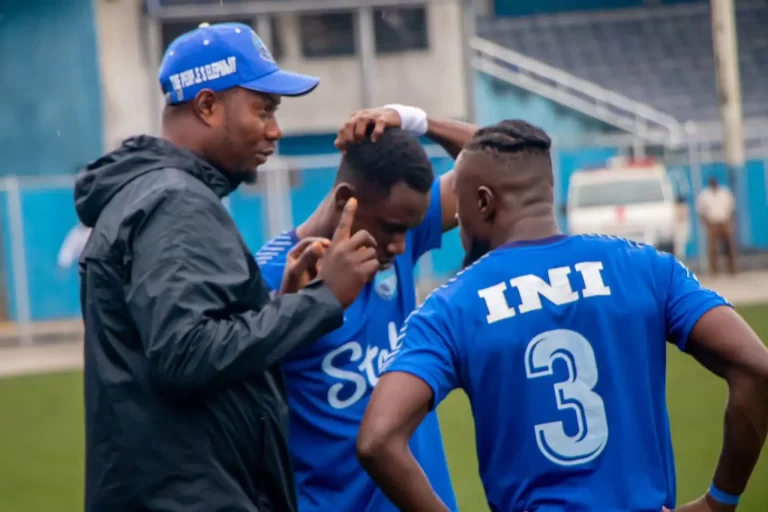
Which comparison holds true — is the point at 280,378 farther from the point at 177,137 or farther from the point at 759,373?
the point at 759,373

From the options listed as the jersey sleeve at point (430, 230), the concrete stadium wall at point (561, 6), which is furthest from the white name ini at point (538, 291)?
the concrete stadium wall at point (561, 6)

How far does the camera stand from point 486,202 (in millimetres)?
3328

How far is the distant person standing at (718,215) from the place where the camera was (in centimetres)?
2520

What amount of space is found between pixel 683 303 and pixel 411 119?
5.53 feet

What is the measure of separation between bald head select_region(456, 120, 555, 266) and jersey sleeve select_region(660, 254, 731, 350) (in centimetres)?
31

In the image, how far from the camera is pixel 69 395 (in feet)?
48.1

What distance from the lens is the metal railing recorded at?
109 ft

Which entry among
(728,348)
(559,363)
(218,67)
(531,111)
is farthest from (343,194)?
(531,111)

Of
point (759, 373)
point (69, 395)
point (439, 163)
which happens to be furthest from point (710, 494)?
point (439, 163)

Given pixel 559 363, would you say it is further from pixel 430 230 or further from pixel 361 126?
pixel 430 230

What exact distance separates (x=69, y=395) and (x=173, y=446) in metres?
11.7

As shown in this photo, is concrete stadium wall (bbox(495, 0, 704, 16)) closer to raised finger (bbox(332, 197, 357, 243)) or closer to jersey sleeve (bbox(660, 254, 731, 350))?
raised finger (bbox(332, 197, 357, 243))

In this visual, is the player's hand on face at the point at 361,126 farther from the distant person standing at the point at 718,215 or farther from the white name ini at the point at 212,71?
the distant person standing at the point at 718,215

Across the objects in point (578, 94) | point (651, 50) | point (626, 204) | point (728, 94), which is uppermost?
point (651, 50)
